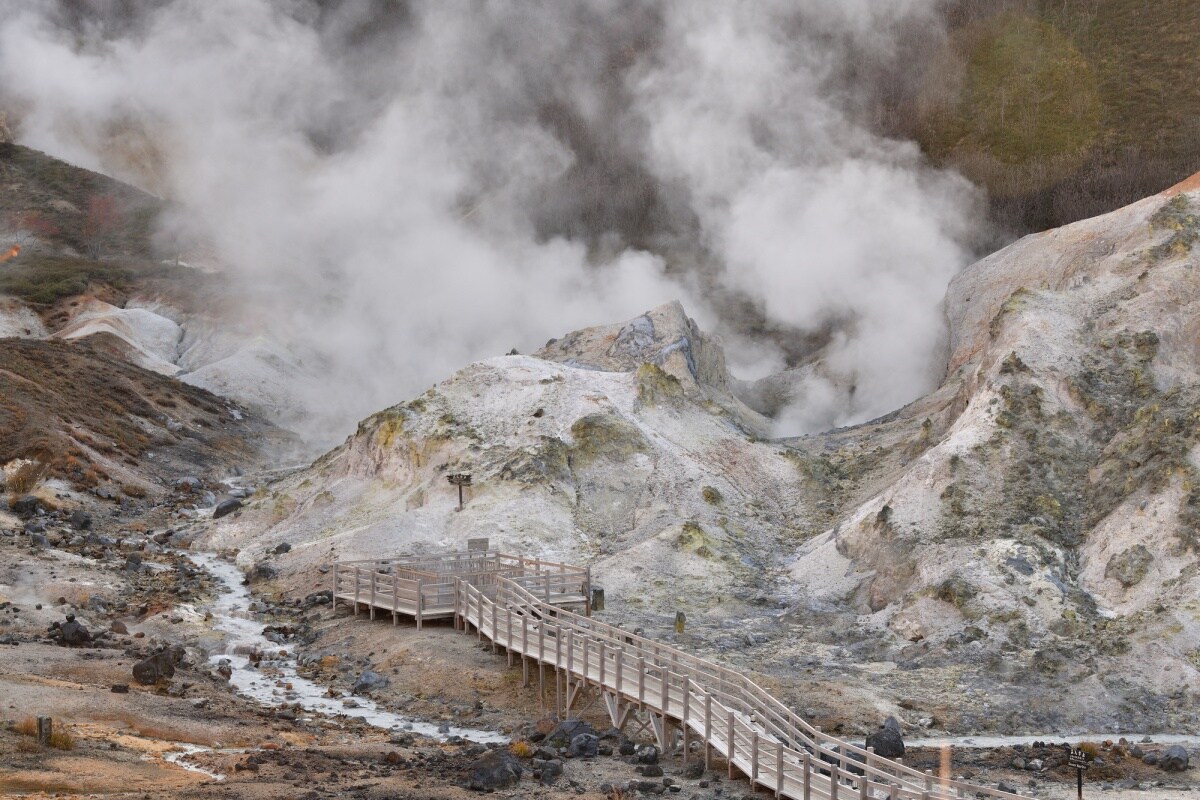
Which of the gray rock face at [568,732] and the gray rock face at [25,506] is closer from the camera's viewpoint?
the gray rock face at [568,732]

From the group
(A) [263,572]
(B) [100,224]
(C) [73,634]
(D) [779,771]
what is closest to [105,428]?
(A) [263,572]

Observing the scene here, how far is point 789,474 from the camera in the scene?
1866 inches

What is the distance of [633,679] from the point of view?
25.0 m

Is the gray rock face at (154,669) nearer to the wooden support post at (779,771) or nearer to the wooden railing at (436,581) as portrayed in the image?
the wooden railing at (436,581)

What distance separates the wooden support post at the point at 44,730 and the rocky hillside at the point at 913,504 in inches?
612

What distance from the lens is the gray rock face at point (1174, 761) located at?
23.2 meters

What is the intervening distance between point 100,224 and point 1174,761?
Result: 162m

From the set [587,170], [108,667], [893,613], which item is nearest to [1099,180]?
[587,170]

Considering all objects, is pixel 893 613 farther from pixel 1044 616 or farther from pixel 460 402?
pixel 460 402

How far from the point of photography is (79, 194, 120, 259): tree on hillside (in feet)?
511

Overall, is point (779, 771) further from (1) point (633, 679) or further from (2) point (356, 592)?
(2) point (356, 592)

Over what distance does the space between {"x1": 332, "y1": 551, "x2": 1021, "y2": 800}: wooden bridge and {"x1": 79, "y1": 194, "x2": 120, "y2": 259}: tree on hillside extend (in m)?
131

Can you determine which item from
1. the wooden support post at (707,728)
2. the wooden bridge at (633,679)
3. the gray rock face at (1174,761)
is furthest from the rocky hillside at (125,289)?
the gray rock face at (1174,761)

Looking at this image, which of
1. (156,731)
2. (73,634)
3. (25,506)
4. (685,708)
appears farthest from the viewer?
(25,506)
